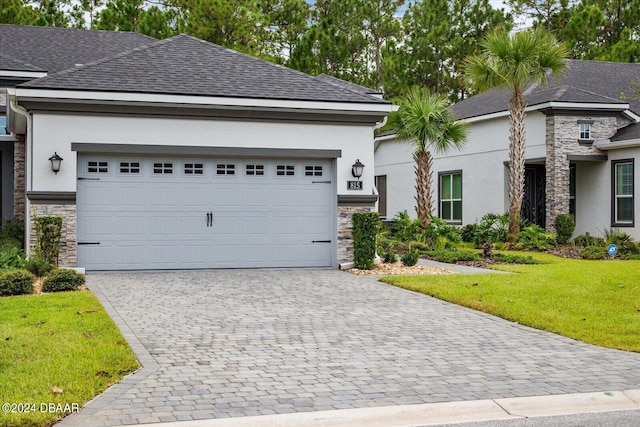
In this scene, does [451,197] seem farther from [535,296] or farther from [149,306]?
[149,306]

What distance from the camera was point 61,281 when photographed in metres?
13.2

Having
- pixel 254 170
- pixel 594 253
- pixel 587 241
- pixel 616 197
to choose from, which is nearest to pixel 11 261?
pixel 254 170

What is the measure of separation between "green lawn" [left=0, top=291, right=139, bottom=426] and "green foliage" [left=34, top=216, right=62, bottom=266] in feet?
11.8

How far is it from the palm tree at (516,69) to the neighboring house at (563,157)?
146 centimetres

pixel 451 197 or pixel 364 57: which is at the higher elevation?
pixel 364 57

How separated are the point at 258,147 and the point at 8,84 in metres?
8.44

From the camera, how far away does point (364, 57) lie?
4512cm

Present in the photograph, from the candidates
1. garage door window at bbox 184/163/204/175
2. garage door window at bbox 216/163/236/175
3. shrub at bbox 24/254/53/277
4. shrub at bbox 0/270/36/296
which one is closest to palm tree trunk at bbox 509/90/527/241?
garage door window at bbox 216/163/236/175

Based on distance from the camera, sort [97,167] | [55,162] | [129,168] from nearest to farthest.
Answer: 1. [55,162]
2. [97,167]
3. [129,168]

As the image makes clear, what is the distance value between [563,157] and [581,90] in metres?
2.65

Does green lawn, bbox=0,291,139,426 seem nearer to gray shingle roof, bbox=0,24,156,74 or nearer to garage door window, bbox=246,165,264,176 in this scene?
garage door window, bbox=246,165,264,176

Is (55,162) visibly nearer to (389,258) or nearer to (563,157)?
(389,258)

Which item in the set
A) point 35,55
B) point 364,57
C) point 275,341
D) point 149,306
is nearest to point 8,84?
point 35,55

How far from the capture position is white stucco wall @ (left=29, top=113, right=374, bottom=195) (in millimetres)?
15477
